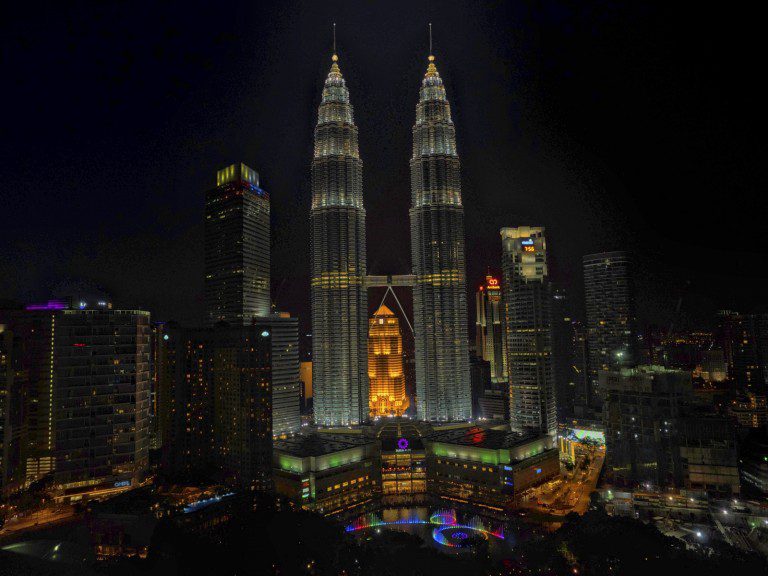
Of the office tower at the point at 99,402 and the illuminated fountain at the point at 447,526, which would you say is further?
the office tower at the point at 99,402

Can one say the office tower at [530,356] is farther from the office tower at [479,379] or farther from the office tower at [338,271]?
the office tower at [479,379]

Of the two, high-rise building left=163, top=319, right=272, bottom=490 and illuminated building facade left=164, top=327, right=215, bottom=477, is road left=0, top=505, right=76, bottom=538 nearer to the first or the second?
high-rise building left=163, top=319, right=272, bottom=490

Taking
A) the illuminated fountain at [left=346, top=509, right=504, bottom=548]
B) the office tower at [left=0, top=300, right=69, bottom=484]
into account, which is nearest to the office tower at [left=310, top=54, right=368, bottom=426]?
the illuminated fountain at [left=346, top=509, right=504, bottom=548]

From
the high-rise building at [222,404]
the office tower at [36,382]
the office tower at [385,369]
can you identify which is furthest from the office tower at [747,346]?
the office tower at [36,382]

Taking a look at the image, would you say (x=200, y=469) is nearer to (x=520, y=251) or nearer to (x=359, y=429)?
(x=359, y=429)

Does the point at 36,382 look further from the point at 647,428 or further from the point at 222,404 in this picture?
the point at 647,428

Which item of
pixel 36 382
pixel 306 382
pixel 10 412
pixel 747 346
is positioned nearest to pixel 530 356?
pixel 747 346

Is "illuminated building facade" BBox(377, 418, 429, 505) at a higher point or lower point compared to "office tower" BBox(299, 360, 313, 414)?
lower
